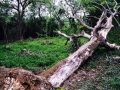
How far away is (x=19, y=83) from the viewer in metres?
6.26

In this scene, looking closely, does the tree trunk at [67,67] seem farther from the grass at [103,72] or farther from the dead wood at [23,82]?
the dead wood at [23,82]

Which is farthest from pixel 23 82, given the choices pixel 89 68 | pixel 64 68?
pixel 89 68

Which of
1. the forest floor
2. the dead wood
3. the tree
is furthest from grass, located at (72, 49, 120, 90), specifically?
the dead wood

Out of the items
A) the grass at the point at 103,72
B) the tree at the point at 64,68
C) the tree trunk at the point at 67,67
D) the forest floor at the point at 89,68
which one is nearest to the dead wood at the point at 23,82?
the tree at the point at 64,68

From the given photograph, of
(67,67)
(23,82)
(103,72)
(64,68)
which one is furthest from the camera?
(103,72)

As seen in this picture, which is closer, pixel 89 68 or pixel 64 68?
pixel 64 68

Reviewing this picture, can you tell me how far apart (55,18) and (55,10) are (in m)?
1.86

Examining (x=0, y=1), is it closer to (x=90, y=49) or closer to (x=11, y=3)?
(x=11, y=3)

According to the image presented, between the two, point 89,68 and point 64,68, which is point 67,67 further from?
point 89,68

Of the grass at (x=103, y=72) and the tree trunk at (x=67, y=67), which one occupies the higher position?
the tree trunk at (x=67, y=67)

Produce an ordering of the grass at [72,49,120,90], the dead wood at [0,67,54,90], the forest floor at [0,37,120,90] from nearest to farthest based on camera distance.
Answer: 1. the dead wood at [0,67,54,90]
2. the grass at [72,49,120,90]
3. the forest floor at [0,37,120,90]

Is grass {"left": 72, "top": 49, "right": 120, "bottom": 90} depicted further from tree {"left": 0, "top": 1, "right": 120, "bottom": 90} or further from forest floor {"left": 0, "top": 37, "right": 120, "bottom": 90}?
tree {"left": 0, "top": 1, "right": 120, "bottom": 90}

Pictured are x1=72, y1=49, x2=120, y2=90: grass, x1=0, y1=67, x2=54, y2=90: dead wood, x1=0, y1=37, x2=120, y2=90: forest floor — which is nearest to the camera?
x1=0, y1=67, x2=54, y2=90: dead wood

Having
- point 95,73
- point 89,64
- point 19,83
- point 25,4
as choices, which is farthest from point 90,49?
point 25,4
